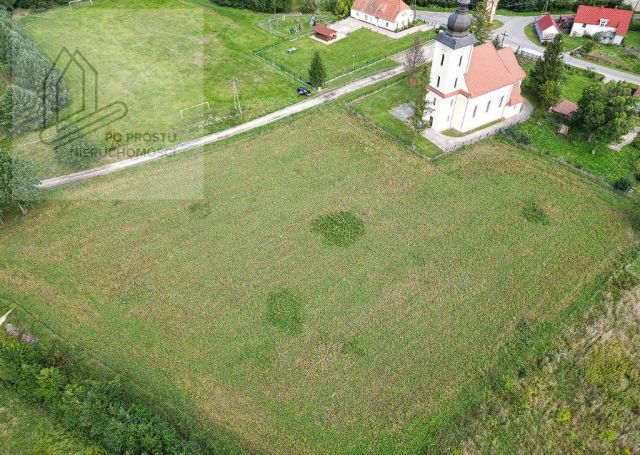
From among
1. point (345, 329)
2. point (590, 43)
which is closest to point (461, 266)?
point (345, 329)

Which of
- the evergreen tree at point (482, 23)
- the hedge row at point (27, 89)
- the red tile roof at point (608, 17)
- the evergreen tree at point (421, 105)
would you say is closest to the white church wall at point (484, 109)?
the evergreen tree at point (421, 105)

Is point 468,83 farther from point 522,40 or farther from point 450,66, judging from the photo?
point 522,40

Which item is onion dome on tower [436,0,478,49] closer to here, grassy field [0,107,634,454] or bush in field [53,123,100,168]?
grassy field [0,107,634,454]

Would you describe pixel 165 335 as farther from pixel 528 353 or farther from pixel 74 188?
pixel 528 353

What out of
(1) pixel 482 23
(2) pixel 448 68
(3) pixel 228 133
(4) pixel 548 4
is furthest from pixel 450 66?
(4) pixel 548 4

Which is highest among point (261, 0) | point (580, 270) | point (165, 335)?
point (261, 0)

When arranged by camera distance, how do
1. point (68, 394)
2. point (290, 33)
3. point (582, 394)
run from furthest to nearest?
point (290, 33)
point (582, 394)
point (68, 394)
